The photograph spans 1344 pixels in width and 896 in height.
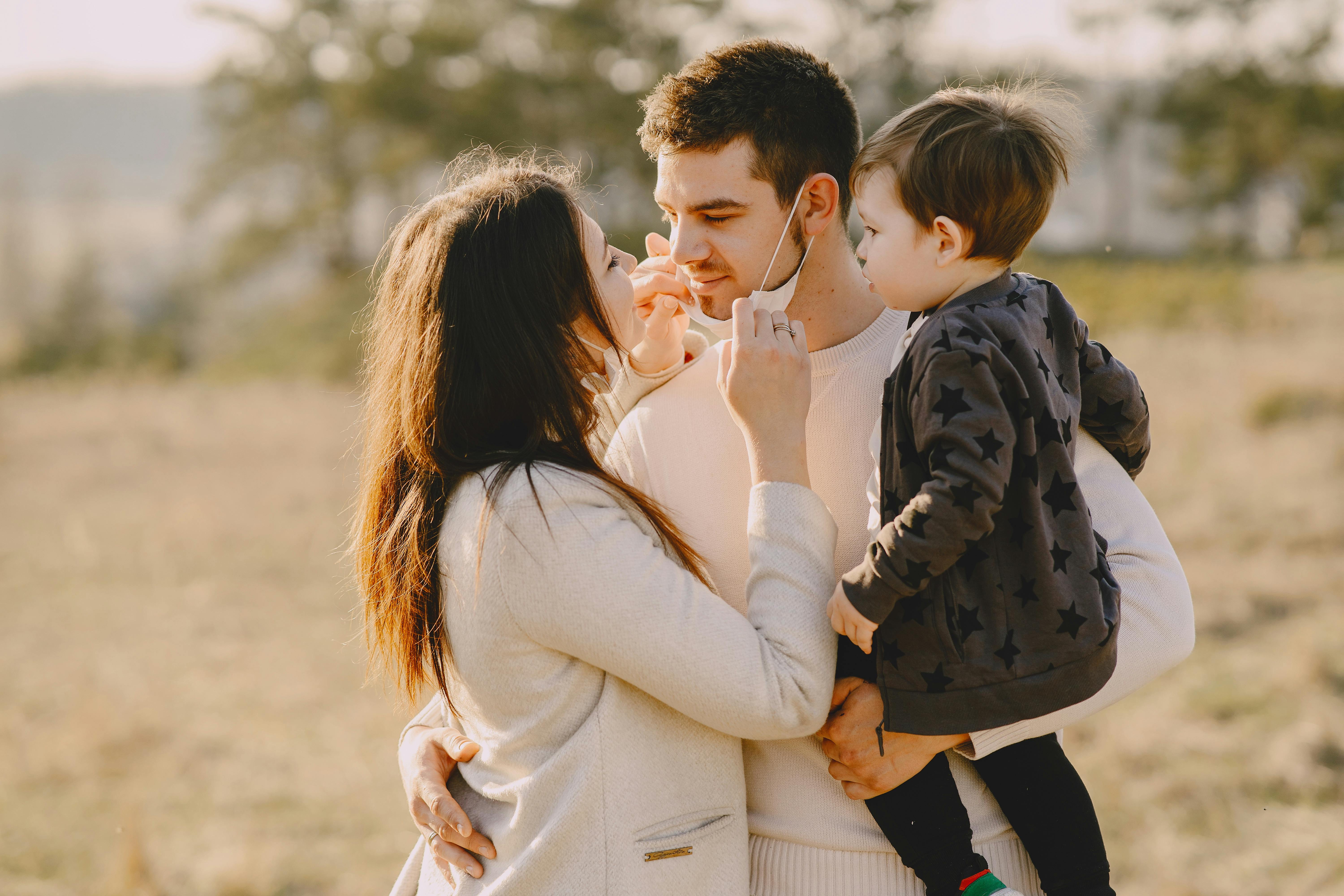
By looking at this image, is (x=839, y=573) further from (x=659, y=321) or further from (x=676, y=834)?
(x=659, y=321)

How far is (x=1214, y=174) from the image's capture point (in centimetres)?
3272

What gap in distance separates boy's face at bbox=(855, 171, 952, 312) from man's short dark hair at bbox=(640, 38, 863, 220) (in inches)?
17.0

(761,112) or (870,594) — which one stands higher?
(761,112)

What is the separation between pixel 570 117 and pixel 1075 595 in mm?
24202

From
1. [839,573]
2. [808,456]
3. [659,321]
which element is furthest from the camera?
[659,321]

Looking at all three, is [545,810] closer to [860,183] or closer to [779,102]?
[860,183]

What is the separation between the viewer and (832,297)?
89.3 inches

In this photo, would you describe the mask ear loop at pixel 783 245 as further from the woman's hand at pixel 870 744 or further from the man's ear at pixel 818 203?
the woman's hand at pixel 870 744

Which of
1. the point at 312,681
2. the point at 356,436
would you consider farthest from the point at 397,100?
the point at 356,436

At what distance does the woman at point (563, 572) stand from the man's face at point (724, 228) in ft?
1.35

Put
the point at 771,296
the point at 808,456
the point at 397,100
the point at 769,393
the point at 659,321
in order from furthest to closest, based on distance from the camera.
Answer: the point at 397,100
the point at 771,296
the point at 659,321
the point at 808,456
the point at 769,393

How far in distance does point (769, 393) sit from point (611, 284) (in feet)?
1.20

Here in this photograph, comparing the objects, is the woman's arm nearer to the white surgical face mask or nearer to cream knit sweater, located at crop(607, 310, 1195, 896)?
cream knit sweater, located at crop(607, 310, 1195, 896)

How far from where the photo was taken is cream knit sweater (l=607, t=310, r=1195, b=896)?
1817 mm
